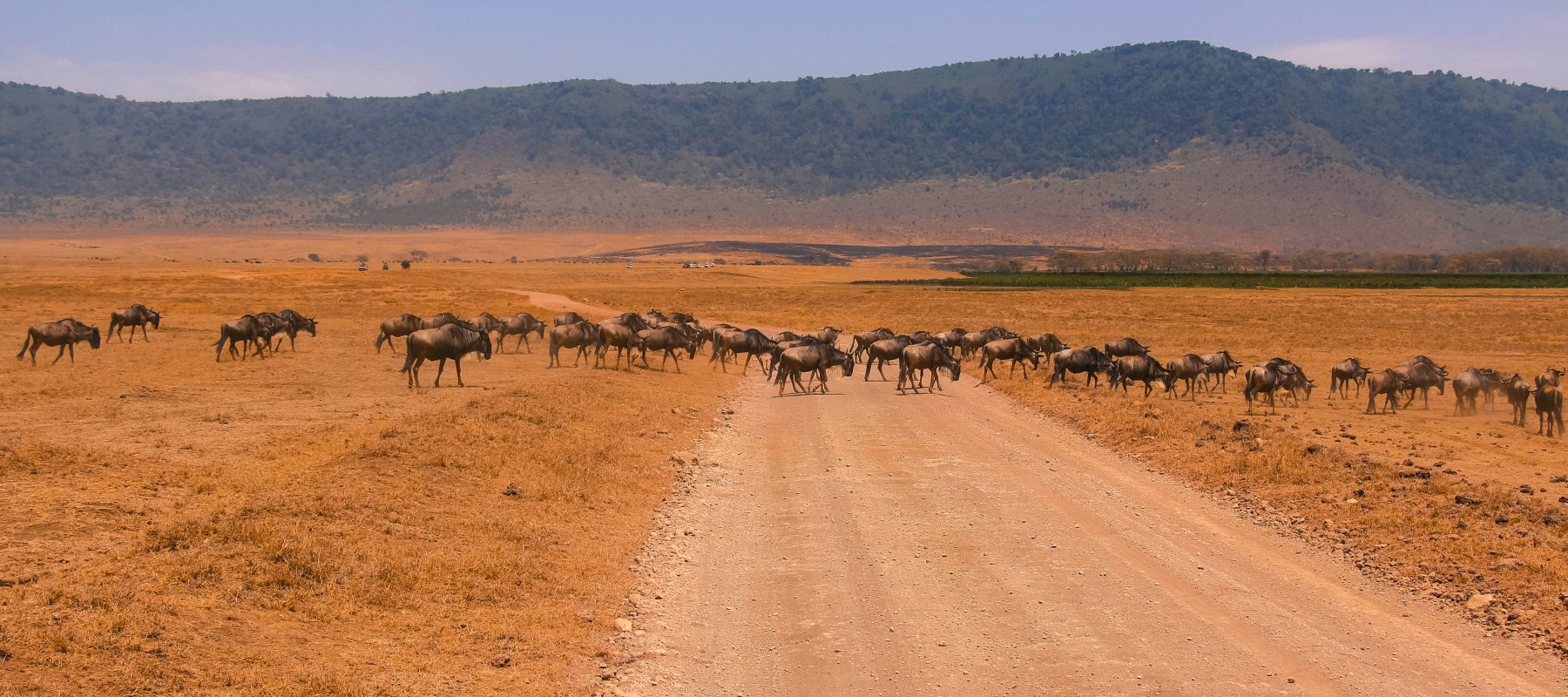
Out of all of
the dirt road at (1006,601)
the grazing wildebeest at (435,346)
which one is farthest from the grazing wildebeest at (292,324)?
the dirt road at (1006,601)

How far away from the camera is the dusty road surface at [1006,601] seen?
938 cm

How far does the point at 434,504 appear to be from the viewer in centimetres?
1412

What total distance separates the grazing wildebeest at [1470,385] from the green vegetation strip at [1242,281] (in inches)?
3052

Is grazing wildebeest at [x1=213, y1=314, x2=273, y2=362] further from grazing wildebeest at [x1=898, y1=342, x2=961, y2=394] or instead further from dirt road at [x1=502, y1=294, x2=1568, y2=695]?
dirt road at [x1=502, y1=294, x2=1568, y2=695]

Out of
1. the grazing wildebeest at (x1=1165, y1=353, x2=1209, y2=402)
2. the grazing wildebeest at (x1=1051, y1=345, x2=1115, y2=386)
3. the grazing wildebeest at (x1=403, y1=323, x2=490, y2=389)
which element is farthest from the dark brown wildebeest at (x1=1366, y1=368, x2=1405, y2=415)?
the grazing wildebeest at (x1=403, y1=323, x2=490, y2=389)

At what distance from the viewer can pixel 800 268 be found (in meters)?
146

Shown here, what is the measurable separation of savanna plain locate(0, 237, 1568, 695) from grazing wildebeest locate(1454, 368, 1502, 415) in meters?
0.74

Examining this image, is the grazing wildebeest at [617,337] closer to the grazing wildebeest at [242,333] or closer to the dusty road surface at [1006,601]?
the grazing wildebeest at [242,333]

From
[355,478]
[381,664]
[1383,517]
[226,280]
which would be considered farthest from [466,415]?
[226,280]

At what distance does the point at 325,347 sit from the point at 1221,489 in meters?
30.7

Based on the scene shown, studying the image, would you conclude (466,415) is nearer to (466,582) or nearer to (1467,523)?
(466,582)

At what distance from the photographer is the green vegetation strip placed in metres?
108

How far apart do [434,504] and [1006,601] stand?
695 centimetres

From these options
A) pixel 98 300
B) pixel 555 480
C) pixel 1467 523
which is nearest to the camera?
pixel 1467 523
